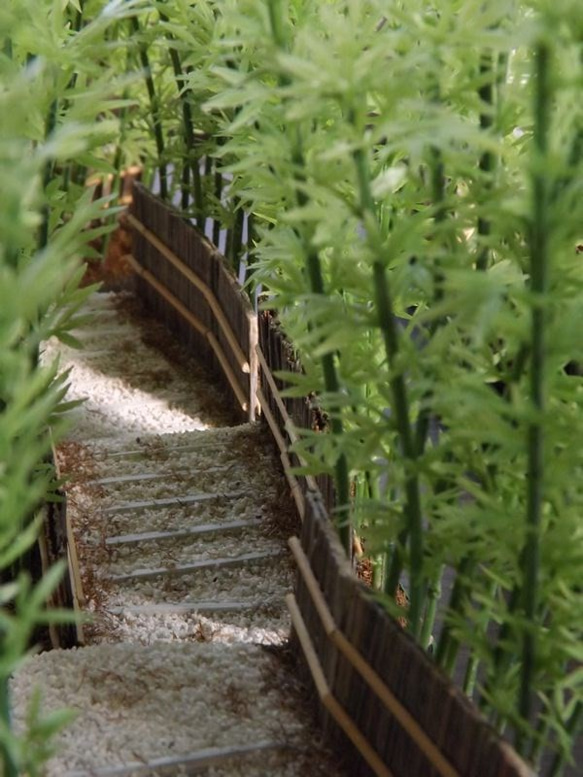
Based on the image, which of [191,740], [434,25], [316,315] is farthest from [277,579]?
[434,25]

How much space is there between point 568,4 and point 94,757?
120 cm

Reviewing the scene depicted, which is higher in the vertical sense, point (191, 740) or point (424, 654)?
point (424, 654)

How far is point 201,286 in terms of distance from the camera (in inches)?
150

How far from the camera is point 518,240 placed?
1517 millimetres

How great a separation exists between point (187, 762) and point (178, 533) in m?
1.16

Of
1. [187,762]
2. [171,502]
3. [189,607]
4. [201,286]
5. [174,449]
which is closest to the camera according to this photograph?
[187,762]

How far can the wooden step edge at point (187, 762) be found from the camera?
1613 mm

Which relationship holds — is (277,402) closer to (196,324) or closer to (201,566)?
(201,566)

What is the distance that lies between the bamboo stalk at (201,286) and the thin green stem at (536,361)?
1.91 metres

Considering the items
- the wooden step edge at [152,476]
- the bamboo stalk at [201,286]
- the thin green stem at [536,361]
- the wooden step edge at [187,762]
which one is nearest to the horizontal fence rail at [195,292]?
the bamboo stalk at [201,286]

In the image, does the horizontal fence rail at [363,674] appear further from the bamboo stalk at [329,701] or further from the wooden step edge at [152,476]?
the wooden step edge at [152,476]

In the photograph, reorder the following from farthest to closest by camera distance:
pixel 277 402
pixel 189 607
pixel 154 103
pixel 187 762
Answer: pixel 154 103, pixel 277 402, pixel 189 607, pixel 187 762

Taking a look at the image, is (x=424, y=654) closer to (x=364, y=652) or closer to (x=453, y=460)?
(x=364, y=652)

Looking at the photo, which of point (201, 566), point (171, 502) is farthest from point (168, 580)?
point (171, 502)
